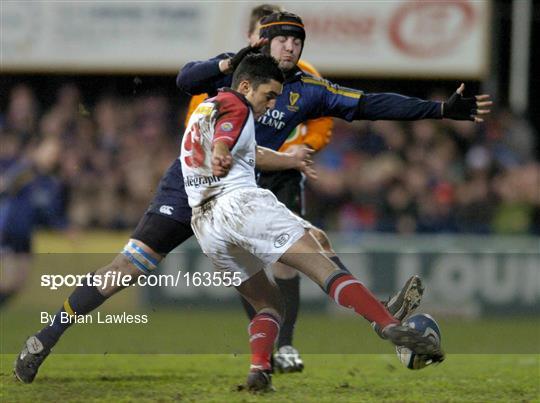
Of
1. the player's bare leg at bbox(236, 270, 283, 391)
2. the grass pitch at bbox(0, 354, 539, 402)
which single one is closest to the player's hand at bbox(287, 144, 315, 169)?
the player's bare leg at bbox(236, 270, 283, 391)

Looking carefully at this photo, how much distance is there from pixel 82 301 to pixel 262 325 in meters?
1.21

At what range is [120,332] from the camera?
1205 centimetres

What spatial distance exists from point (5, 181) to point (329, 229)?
4232 millimetres

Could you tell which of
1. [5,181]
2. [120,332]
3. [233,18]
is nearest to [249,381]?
[120,332]

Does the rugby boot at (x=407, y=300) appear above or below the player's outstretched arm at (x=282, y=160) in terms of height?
below

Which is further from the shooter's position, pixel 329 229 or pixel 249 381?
pixel 329 229

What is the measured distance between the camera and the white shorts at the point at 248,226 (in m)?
6.64

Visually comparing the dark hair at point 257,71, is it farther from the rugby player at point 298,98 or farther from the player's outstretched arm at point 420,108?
the player's outstretched arm at point 420,108

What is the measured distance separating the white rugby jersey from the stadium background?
433cm

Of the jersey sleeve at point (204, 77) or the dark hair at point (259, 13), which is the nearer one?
Result: the jersey sleeve at point (204, 77)

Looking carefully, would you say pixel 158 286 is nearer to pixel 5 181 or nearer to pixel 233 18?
pixel 5 181

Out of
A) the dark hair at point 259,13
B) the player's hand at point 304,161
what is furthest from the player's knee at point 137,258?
the dark hair at point 259,13

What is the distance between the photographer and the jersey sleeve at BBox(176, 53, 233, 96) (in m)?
7.47

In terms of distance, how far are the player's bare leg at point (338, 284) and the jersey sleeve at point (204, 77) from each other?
1.32m
